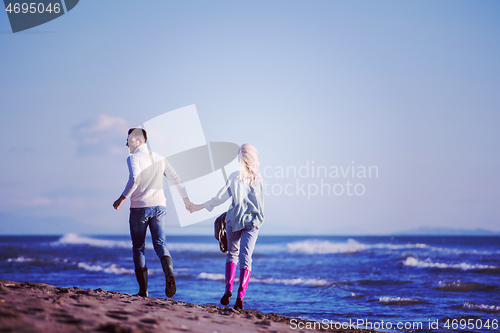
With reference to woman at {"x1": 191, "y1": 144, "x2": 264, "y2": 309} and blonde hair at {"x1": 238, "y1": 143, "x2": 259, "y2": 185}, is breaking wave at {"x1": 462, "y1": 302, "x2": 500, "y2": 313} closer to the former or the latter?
woman at {"x1": 191, "y1": 144, "x2": 264, "y2": 309}

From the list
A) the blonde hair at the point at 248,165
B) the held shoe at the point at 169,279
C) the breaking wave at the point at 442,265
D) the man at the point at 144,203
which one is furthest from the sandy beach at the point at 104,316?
the breaking wave at the point at 442,265

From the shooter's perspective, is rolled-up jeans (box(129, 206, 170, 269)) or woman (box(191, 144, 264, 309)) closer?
woman (box(191, 144, 264, 309))

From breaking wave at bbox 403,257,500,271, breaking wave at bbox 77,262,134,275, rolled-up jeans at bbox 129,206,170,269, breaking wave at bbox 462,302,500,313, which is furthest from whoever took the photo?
breaking wave at bbox 77,262,134,275

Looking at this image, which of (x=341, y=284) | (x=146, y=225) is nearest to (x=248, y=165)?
(x=146, y=225)

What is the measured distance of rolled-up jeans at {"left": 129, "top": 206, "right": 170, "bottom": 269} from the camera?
4.29m

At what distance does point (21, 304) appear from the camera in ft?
9.14

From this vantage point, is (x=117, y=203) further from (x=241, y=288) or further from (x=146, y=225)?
(x=241, y=288)

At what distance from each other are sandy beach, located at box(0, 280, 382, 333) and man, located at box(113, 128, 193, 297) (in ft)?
2.12

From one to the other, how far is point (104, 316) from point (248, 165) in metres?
2.16

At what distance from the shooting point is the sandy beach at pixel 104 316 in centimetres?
239

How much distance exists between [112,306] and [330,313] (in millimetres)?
5428

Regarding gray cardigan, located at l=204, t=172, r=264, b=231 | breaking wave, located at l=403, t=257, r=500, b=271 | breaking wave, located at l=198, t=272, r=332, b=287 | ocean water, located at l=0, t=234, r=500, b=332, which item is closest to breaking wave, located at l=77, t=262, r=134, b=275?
ocean water, located at l=0, t=234, r=500, b=332

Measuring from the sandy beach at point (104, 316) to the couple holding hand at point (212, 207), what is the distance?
0.53 m

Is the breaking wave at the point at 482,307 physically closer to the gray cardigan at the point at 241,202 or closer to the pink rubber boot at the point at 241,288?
the pink rubber boot at the point at 241,288
